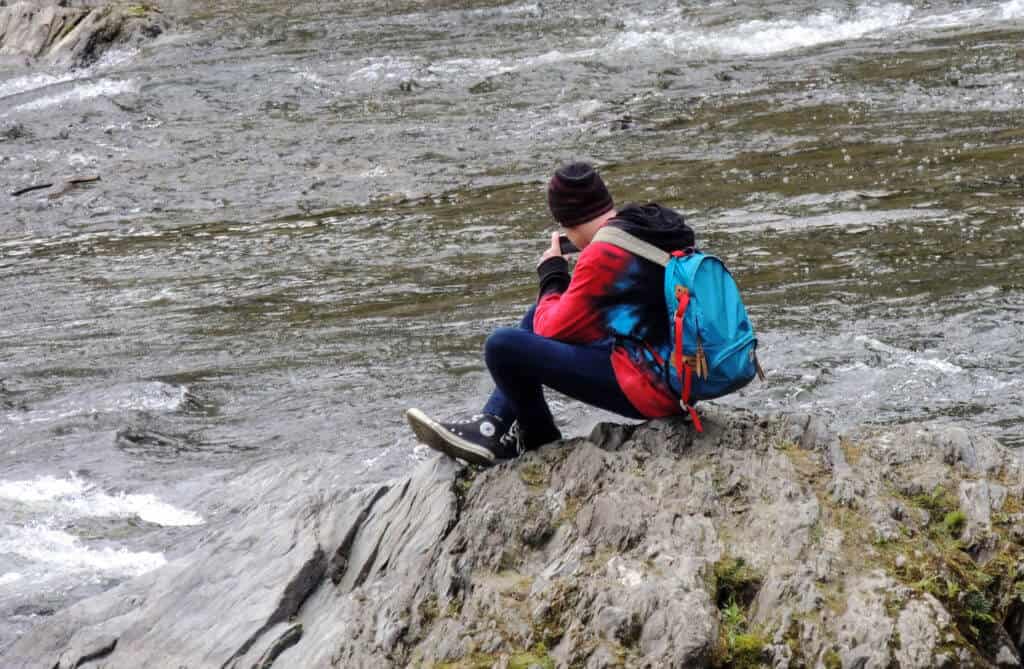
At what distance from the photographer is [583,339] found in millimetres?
5895

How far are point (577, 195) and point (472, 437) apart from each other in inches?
49.3

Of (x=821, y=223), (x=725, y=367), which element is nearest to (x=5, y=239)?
(x=821, y=223)

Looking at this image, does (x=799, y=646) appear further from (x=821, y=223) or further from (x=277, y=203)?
(x=277, y=203)

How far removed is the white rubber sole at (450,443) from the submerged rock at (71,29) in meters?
21.9

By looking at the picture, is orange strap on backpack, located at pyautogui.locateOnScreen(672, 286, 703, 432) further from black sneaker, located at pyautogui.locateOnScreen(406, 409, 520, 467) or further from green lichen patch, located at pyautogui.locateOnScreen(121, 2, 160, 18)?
green lichen patch, located at pyautogui.locateOnScreen(121, 2, 160, 18)

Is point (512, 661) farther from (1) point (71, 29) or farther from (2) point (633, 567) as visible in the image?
(1) point (71, 29)

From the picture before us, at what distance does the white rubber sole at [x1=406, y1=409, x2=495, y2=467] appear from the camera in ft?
19.4

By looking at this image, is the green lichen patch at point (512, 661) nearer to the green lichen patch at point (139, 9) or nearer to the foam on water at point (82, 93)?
the foam on water at point (82, 93)

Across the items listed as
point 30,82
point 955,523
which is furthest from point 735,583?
point 30,82

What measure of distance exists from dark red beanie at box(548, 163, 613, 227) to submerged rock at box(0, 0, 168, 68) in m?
22.0

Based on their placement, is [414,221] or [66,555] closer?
[66,555]

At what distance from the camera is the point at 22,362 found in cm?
1138

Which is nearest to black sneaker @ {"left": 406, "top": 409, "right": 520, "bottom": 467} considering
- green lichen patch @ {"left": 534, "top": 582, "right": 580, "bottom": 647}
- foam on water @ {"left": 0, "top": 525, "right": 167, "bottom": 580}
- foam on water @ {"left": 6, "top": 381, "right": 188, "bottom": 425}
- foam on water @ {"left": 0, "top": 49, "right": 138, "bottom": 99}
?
green lichen patch @ {"left": 534, "top": 582, "right": 580, "bottom": 647}

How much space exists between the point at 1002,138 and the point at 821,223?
12.3 ft
